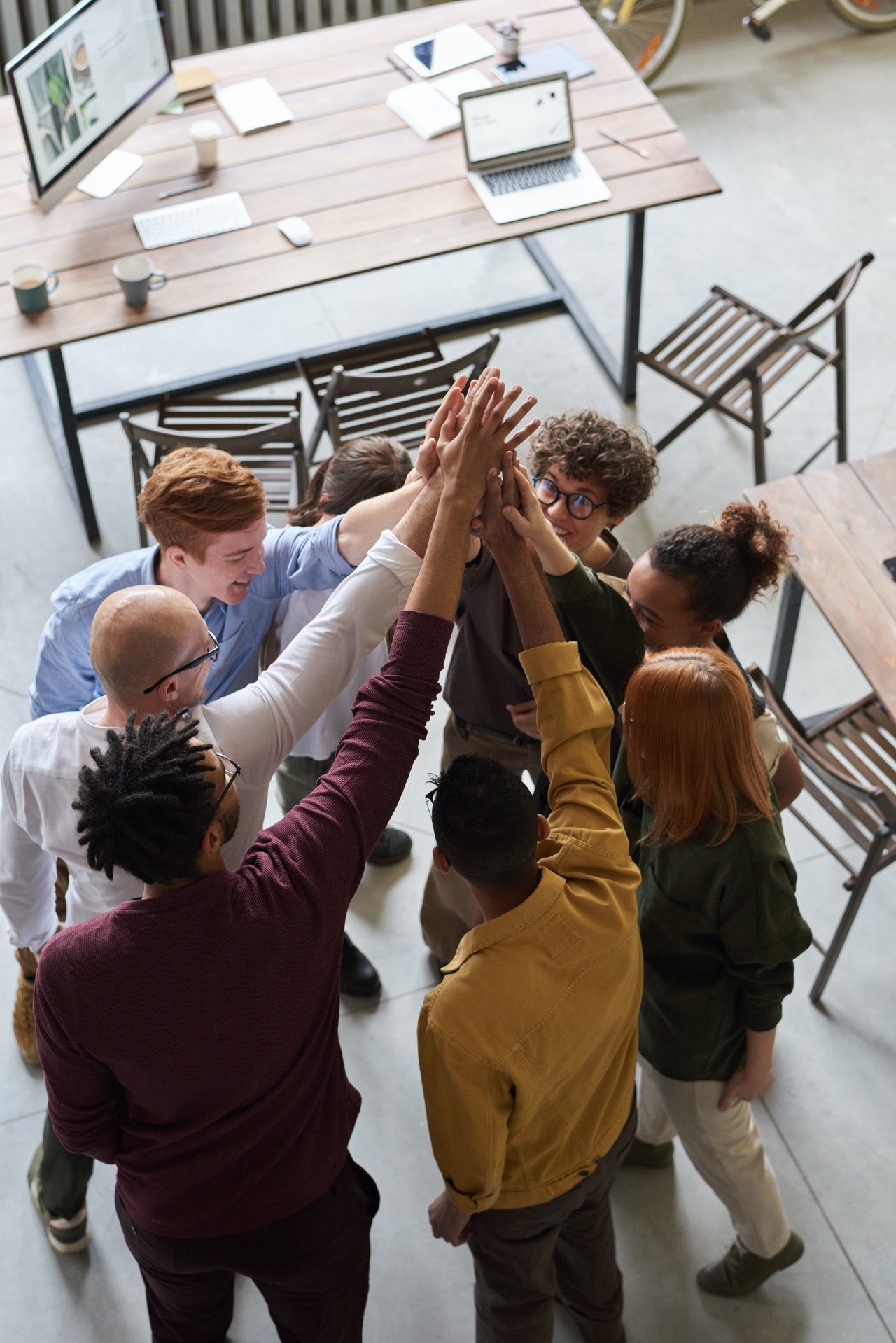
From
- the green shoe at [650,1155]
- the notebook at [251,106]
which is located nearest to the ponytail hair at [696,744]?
the green shoe at [650,1155]

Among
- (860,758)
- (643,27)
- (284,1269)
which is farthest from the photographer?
(643,27)

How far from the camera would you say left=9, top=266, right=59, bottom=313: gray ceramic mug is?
3.53 m

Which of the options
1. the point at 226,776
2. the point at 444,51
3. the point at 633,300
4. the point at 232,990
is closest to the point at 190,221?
the point at 444,51

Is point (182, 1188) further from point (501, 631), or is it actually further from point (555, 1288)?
point (501, 631)

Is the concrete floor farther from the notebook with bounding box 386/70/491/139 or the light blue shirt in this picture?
the light blue shirt

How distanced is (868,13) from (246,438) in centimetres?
461

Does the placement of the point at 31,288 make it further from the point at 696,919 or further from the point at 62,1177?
the point at 696,919

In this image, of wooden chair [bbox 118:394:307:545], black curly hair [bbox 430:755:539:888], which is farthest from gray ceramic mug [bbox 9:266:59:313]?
black curly hair [bbox 430:755:539:888]

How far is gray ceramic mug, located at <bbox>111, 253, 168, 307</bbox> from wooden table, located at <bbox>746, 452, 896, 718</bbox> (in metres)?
1.91

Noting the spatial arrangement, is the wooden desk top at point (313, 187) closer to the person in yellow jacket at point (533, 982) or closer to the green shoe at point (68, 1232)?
the person in yellow jacket at point (533, 982)

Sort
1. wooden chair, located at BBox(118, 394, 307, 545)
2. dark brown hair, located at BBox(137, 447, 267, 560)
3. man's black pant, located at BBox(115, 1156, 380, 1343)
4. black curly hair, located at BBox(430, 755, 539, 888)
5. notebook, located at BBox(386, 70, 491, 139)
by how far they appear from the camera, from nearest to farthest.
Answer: black curly hair, located at BBox(430, 755, 539, 888) < man's black pant, located at BBox(115, 1156, 380, 1343) < dark brown hair, located at BBox(137, 447, 267, 560) < wooden chair, located at BBox(118, 394, 307, 545) < notebook, located at BBox(386, 70, 491, 139)

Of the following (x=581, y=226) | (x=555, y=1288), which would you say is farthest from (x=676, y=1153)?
(x=581, y=226)

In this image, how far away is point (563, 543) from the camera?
2164mm

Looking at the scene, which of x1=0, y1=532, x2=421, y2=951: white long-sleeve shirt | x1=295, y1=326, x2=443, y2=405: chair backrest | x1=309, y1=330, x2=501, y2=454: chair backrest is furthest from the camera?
x1=295, y1=326, x2=443, y2=405: chair backrest
